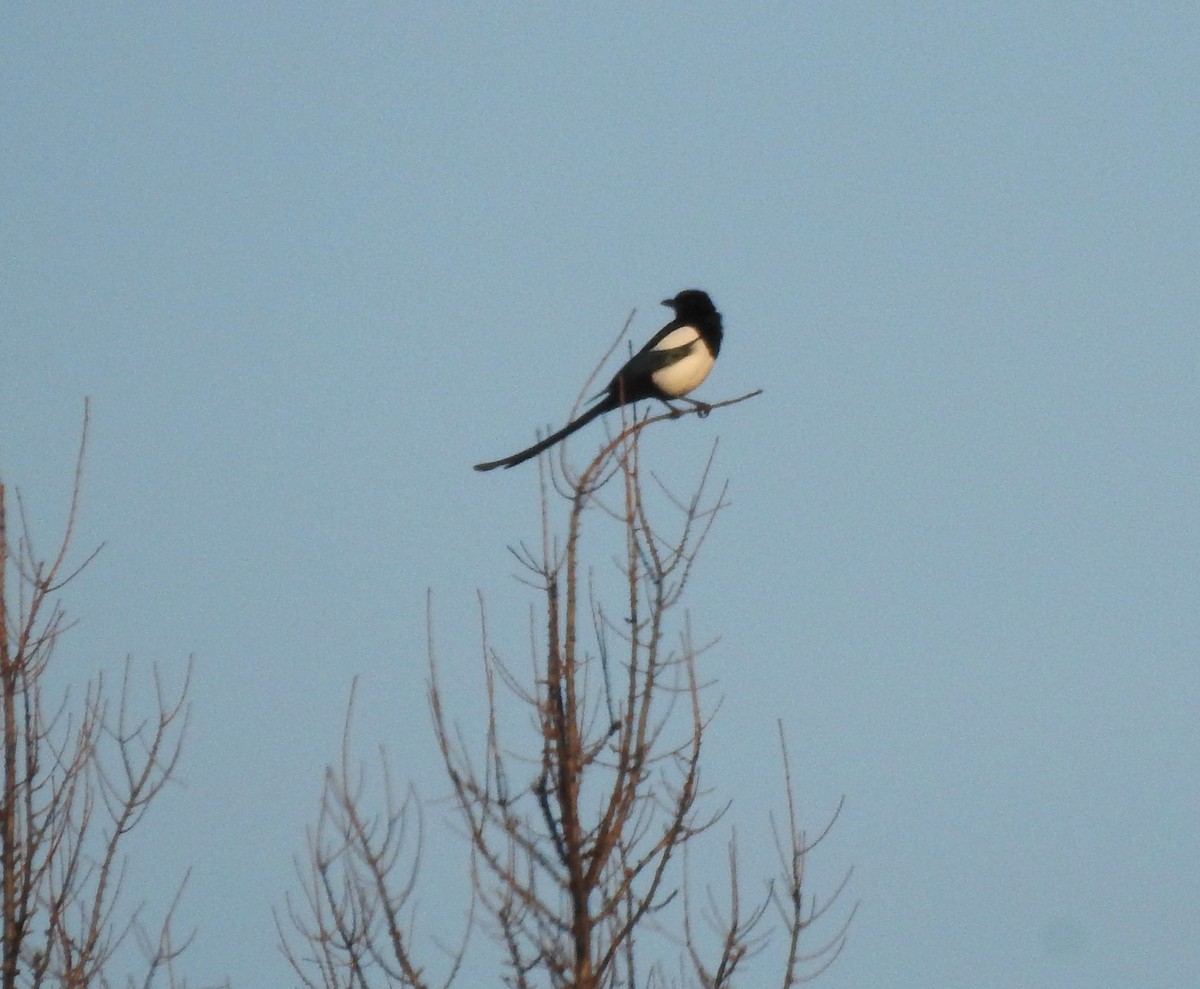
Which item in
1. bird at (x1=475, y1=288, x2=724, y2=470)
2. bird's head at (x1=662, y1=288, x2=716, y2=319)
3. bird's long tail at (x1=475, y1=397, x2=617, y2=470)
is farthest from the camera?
bird's head at (x1=662, y1=288, x2=716, y2=319)

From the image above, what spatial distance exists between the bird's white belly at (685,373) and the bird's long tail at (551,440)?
1.35 feet

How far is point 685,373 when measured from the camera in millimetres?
7258

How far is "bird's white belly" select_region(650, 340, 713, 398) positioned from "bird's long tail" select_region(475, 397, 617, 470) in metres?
0.41

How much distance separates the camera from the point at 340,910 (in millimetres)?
4008

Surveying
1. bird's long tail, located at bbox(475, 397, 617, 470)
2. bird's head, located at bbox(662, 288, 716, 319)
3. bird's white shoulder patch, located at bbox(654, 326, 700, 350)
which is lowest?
bird's long tail, located at bbox(475, 397, 617, 470)

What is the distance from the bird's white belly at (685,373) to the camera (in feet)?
23.5

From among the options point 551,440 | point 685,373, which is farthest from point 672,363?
point 551,440

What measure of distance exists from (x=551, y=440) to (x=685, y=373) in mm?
3455

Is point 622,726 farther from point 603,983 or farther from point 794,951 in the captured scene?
point 794,951

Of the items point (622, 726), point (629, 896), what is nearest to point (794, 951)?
point (629, 896)

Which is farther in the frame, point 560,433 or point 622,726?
point 560,433

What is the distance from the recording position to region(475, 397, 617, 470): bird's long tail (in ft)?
12.0

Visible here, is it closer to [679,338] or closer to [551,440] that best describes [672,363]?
[679,338]

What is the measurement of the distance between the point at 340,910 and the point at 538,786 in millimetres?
914
